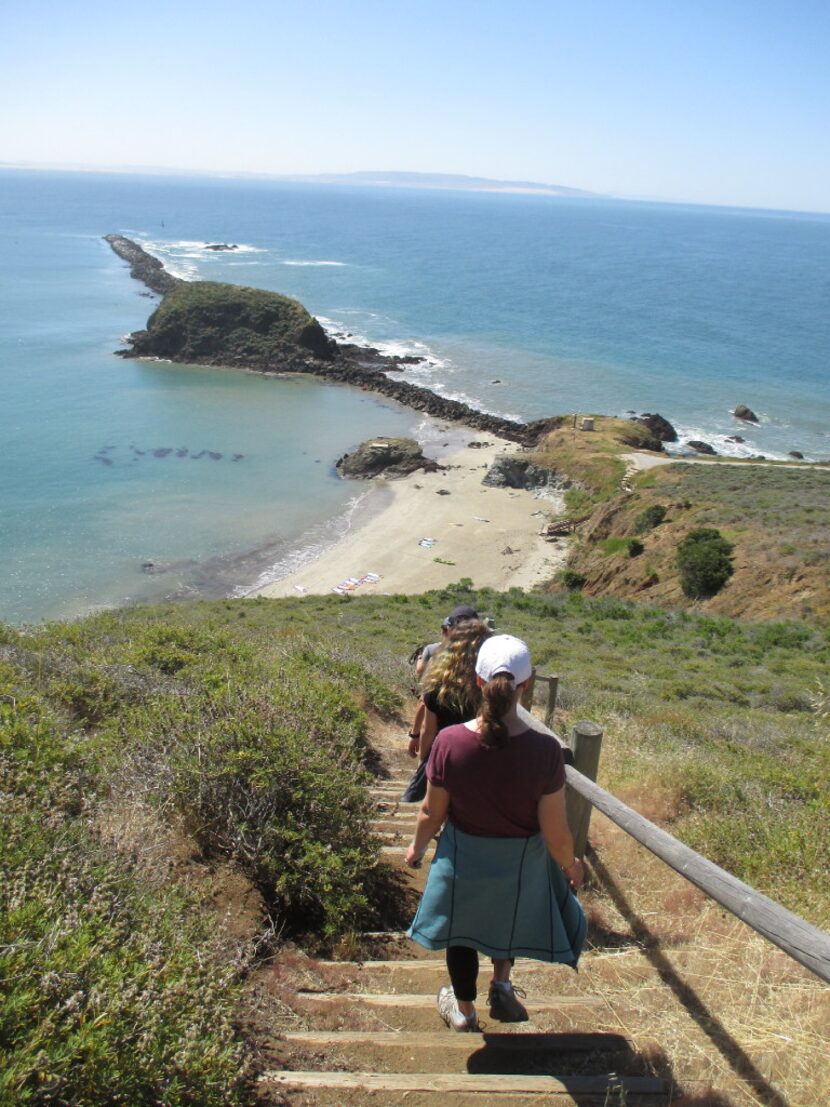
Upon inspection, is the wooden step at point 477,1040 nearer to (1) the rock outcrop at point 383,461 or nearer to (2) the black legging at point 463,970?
(2) the black legging at point 463,970

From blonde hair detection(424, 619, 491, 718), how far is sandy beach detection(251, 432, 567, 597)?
2354cm

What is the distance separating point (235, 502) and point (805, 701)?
27.6 meters

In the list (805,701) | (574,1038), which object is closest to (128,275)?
(805,701)

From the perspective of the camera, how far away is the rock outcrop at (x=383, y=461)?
130 ft

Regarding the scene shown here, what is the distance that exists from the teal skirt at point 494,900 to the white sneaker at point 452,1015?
15.1 inches

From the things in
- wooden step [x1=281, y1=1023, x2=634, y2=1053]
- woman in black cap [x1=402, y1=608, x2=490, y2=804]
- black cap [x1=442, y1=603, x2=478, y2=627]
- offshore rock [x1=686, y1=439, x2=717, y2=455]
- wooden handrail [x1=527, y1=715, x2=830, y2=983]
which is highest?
black cap [x1=442, y1=603, x2=478, y2=627]

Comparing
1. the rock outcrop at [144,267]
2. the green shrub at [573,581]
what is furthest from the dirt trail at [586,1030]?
the rock outcrop at [144,267]

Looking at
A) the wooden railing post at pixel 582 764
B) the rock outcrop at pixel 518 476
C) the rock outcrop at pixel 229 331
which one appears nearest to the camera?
the wooden railing post at pixel 582 764

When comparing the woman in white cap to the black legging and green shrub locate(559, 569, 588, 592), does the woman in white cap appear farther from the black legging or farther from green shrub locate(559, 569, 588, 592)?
green shrub locate(559, 569, 588, 592)

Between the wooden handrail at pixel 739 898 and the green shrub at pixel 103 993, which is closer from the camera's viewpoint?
the green shrub at pixel 103 993

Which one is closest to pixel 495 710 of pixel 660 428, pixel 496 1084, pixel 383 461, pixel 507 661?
pixel 507 661

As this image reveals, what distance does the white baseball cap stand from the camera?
3090 millimetres

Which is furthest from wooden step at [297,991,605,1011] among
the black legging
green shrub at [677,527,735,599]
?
green shrub at [677,527,735,599]

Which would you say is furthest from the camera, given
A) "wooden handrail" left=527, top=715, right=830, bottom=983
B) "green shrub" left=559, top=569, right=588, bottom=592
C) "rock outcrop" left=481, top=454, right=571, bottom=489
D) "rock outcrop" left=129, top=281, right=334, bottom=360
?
"rock outcrop" left=129, top=281, right=334, bottom=360
